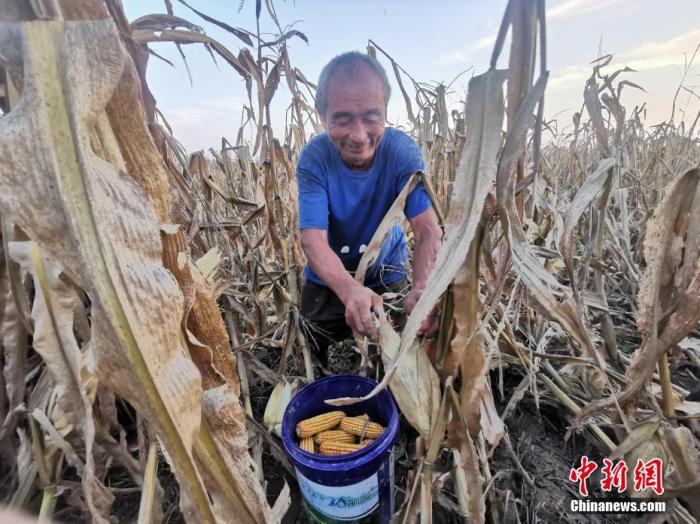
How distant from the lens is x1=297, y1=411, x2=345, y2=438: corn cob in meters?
0.89

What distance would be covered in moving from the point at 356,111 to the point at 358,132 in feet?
0.24

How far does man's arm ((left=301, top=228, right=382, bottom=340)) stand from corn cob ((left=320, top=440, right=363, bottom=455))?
267mm

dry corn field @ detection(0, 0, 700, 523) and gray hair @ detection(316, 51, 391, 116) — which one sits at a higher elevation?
gray hair @ detection(316, 51, 391, 116)

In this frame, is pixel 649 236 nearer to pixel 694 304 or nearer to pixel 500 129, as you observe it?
pixel 694 304

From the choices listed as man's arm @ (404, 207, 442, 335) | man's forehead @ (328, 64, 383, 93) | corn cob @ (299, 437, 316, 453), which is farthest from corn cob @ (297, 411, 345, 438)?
man's forehead @ (328, 64, 383, 93)

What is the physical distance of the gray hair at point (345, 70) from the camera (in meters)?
1.29

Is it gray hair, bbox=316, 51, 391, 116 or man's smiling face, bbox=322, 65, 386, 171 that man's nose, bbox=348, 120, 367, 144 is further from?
gray hair, bbox=316, 51, 391, 116

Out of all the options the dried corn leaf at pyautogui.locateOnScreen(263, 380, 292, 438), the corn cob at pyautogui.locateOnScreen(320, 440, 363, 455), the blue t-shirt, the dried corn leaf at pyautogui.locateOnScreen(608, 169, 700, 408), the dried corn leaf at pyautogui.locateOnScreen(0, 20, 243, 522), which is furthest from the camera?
the blue t-shirt

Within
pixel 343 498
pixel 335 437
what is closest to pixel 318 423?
pixel 335 437

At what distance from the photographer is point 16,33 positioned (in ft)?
1.01

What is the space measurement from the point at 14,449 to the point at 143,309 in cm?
78

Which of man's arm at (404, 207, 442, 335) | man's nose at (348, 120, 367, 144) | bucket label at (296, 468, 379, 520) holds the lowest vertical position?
bucket label at (296, 468, 379, 520)

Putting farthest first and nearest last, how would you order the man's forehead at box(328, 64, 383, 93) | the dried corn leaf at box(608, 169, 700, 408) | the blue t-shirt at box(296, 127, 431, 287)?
the blue t-shirt at box(296, 127, 431, 287)
the man's forehead at box(328, 64, 383, 93)
the dried corn leaf at box(608, 169, 700, 408)

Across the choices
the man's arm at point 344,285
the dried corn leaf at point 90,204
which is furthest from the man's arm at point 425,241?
the dried corn leaf at point 90,204
